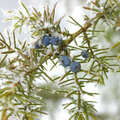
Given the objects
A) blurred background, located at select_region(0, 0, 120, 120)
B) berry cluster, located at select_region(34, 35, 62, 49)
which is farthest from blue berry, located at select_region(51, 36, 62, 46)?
blurred background, located at select_region(0, 0, 120, 120)

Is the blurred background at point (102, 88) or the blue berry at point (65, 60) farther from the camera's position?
the blurred background at point (102, 88)

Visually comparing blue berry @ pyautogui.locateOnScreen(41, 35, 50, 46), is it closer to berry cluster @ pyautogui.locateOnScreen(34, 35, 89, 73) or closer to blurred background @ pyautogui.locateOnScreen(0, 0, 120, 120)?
berry cluster @ pyautogui.locateOnScreen(34, 35, 89, 73)

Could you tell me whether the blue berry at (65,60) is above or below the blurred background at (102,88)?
below

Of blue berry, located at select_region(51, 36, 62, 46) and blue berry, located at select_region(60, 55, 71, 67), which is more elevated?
blue berry, located at select_region(51, 36, 62, 46)

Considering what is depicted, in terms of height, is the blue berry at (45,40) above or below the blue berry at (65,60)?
above

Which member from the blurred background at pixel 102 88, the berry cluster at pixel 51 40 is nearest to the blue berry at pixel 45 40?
the berry cluster at pixel 51 40

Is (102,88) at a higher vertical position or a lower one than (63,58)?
higher

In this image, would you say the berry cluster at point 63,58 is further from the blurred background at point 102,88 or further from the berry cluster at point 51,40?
the blurred background at point 102,88

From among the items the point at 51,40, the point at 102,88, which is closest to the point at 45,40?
the point at 51,40

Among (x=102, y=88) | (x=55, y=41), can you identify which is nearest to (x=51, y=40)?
(x=55, y=41)

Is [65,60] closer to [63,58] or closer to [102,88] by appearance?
[63,58]

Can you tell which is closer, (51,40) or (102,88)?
(51,40)

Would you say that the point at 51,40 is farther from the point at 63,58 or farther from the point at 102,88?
the point at 102,88
